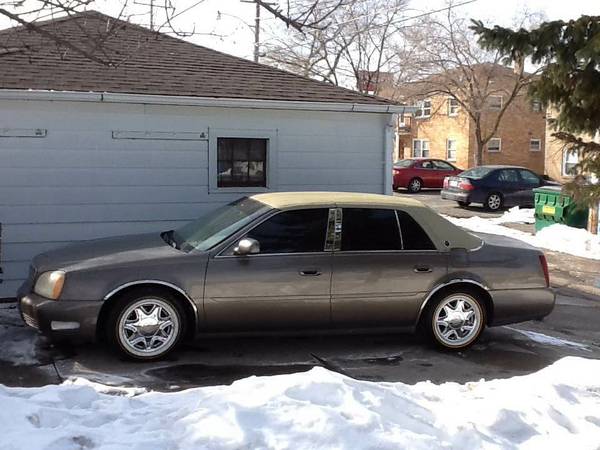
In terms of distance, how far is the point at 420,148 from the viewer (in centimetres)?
4116

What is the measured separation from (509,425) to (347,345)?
2.83 m

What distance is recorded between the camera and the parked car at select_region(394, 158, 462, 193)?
2861 cm

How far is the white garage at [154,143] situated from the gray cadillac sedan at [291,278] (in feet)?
6.94

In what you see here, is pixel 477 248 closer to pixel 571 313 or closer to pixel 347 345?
pixel 347 345

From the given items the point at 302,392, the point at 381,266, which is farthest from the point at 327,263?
the point at 302,392

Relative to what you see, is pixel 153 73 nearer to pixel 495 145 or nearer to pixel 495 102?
pixel 495 102

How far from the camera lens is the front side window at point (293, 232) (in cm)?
612

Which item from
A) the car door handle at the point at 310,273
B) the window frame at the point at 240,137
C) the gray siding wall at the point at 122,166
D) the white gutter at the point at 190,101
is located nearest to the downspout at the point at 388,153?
the white gutter at the point at 190,101

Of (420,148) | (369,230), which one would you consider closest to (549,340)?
(369,230)

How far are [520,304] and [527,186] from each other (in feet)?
54.4

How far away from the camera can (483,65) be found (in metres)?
32.6

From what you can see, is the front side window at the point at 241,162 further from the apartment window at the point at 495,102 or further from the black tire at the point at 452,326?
the apartment window at the point at 495,102

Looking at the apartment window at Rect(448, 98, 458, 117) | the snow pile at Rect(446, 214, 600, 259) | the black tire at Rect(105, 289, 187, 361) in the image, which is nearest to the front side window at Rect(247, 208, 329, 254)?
the black tire at Rect(105, 289, 187, 361)

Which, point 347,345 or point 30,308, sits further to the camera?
point 347,345
